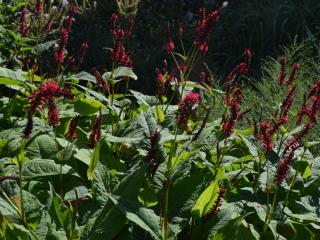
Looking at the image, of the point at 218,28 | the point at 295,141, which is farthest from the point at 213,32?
the point at 295,141

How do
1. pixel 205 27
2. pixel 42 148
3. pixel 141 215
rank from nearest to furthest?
pixel 141 215 < pixel 205 27 < pixel 42 148

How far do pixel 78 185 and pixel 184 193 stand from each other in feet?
1.15

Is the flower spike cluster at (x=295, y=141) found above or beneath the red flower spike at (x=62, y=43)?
beneath

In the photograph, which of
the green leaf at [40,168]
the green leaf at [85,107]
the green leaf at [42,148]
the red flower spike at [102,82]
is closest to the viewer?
the green leaf at [40,168]

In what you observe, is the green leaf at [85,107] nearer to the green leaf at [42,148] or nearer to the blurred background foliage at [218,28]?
the green leaf at [42,148]

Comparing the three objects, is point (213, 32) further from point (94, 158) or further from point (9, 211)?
point (9, 211)

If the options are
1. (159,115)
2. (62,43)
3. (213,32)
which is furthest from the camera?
(213,32)

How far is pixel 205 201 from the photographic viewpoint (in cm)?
184

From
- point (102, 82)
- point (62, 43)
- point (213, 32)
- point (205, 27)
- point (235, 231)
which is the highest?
point (205, 27)

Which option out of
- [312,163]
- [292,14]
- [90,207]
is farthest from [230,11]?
[90,207]

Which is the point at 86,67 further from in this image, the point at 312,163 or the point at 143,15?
the point at 312,163

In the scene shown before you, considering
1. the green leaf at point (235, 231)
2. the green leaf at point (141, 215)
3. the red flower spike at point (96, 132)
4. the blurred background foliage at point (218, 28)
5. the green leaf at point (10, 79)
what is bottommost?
the blurred background foliage at point (218, 28)

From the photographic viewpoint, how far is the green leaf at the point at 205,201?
183 centimetres

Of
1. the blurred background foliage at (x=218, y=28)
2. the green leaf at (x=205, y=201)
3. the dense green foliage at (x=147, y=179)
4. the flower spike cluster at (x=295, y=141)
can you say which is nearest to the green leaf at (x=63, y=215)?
the dense green foliage at (x=147, y=179)
